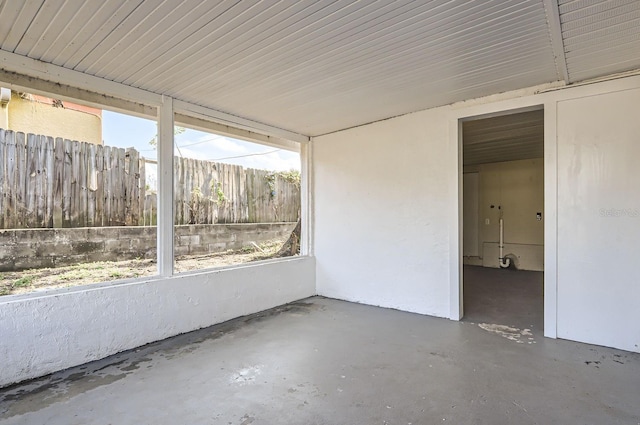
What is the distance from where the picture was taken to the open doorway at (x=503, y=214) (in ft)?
16.1

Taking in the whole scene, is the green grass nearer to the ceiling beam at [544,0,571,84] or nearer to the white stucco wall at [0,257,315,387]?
the white stucco wall at [0,257,315,387]

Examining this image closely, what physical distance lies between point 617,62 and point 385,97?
78.0 inches

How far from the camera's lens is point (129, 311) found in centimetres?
309

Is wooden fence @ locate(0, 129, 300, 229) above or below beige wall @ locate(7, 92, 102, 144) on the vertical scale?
below

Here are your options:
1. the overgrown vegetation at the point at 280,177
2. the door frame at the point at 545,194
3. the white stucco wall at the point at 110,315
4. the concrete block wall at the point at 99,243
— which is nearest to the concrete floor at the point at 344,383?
the white stucco wall at the point at 110,315

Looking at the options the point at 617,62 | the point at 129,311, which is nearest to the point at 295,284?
the point at 129,311

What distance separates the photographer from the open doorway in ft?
16.1

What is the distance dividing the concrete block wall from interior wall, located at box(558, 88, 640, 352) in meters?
4.45

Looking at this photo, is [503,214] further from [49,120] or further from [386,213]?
[49,120]

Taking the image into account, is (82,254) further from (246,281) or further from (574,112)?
(574,112)

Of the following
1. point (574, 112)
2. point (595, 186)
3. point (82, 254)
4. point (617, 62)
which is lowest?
point (82, 254)

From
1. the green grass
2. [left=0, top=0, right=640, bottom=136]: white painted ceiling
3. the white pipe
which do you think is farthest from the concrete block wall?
the white pipe

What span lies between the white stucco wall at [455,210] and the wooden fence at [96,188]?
1.56m

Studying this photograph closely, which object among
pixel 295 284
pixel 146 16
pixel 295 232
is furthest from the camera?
pixel 295 232
